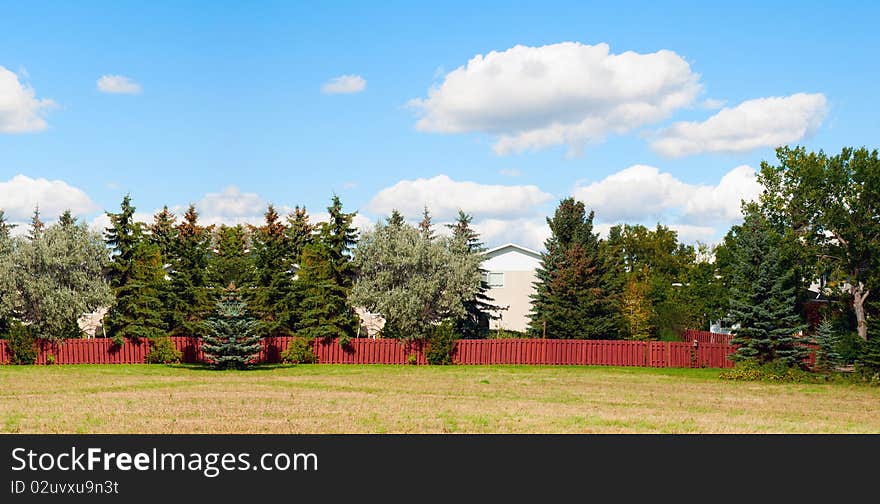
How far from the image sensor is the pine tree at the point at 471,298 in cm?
5238

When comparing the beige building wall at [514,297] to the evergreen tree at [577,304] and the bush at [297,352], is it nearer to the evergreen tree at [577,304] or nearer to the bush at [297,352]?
the evergreen tree at [577,304]

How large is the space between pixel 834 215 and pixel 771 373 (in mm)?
12707

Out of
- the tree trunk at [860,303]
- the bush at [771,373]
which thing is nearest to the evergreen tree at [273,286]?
the bush at [771,373]

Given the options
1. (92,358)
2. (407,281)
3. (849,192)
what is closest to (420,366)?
(407,281)

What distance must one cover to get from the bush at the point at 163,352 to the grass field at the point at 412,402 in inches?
92.6

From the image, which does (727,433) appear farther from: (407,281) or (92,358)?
(92,358)

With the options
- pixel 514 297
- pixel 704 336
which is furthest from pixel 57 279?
pixel 704 336

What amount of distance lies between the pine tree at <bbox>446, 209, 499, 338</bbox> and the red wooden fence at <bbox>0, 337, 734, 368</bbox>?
9.45 ft

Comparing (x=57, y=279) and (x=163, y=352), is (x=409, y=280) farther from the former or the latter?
(x=57, y=279)

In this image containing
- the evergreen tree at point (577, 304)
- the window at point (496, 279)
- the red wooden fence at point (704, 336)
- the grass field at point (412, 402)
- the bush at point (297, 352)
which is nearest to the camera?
the grass field at point (412, 402)

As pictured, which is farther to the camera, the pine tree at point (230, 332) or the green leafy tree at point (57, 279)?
the green leafy tree at point (57, 279)

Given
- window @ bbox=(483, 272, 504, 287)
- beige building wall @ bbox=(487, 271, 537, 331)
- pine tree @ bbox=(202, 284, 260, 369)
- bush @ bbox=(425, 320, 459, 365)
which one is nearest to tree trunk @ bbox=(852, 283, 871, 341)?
bush @ bbox=(425, 320, 459, 365)

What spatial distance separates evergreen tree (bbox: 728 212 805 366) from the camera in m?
41.9

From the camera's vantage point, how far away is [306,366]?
4703cm
